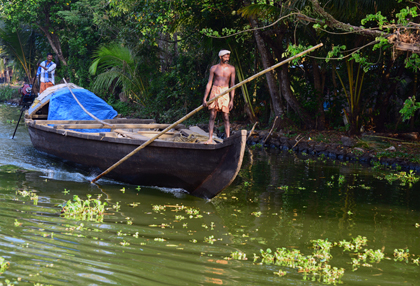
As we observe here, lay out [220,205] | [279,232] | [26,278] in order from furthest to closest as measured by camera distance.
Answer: [220,205] → [279,232] → [26,278]

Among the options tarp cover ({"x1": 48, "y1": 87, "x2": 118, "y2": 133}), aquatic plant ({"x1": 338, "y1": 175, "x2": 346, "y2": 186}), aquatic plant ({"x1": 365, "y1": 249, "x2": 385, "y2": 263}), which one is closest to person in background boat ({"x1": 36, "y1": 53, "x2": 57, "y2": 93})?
tarp cover ({"x1": 48, "y1": 87, "x2": 118, "y2": 133})

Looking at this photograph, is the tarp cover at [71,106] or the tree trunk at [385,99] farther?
the tree trunk at [385,99]

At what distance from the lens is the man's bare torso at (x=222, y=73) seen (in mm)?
6539

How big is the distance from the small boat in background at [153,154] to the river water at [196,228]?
264 millimetres

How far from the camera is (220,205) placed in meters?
6.43

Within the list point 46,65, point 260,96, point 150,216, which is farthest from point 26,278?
point 260,96

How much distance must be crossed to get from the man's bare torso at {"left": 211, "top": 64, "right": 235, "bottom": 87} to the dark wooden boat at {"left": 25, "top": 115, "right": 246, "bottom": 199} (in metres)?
1.09

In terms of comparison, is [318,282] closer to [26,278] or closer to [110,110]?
[26,278]

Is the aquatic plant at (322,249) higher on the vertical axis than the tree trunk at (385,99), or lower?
lower

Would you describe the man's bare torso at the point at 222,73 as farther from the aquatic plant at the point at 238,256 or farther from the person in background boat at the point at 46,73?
the person in background boat at the point at 46,73

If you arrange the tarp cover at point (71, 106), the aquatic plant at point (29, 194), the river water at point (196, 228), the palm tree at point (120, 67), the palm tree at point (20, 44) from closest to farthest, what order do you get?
1. the river water at point (196, 228)
2. the aquatic plant at point (29, 194)
3. the tarp cover at point (71, 106)
4. the palm tree at point (120, 67)
5. the palm tree at point (20, 44)

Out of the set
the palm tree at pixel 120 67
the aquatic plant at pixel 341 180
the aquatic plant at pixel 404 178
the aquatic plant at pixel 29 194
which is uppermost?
the palm tree at pixel 120 67

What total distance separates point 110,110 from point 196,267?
769 centimetres

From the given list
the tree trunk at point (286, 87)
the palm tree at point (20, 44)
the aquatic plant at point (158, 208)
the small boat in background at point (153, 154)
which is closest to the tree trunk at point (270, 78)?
the tree trunk at point (286, 87)
